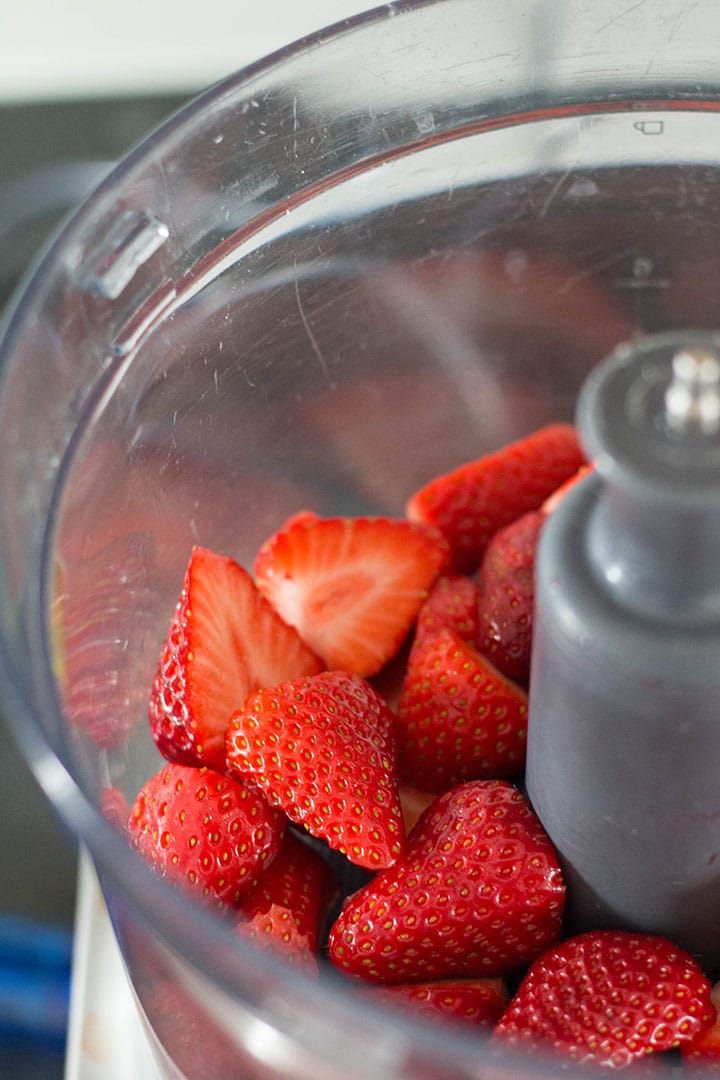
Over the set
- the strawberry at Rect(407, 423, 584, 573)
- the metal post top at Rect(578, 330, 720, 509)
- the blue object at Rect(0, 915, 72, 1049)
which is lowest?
the blue object at Rect(0, 915, 72, 1049)

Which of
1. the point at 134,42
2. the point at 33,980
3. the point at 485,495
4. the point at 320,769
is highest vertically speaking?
the point at 134,42

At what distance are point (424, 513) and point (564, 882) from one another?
0.21m

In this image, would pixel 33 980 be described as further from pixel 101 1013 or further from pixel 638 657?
pixel 638 657

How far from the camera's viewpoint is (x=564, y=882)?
0.49 metres

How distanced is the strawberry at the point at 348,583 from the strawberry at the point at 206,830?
0.10 meters

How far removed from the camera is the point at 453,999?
486mm

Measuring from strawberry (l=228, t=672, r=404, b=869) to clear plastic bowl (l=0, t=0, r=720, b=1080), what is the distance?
51 mm

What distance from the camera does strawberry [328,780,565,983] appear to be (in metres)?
0.49

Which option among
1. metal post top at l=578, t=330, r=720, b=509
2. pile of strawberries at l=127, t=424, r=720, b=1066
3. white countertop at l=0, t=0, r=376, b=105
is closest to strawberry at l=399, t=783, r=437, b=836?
pile of strawberries at l=127, t=424, r=720, b=1066

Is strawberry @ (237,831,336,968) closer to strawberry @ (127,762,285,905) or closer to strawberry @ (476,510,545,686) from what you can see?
strawberry @ (127,762,285,905)

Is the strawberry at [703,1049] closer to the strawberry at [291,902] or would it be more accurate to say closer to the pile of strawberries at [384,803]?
the pile of strawberries at [384,803]

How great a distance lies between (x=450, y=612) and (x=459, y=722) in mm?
64

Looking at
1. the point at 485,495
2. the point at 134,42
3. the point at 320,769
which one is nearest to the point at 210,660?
the point at 320,769

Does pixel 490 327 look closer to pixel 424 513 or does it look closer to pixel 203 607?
pixel 424 513
